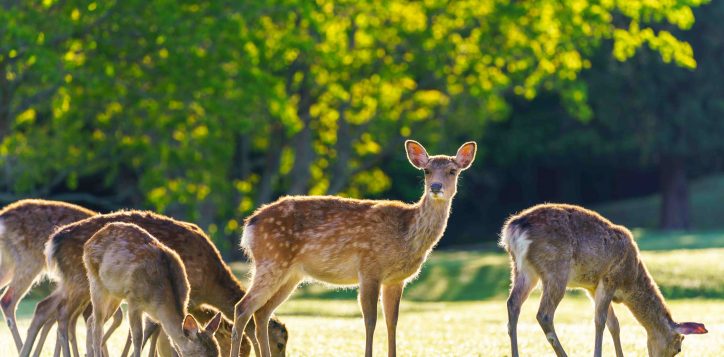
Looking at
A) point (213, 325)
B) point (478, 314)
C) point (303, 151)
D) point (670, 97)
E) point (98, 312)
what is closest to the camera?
point (213, 325)

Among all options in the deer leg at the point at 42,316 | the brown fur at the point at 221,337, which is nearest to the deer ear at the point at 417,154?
the brown fur at the point at 221,337

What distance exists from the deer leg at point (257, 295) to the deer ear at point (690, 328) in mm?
3747

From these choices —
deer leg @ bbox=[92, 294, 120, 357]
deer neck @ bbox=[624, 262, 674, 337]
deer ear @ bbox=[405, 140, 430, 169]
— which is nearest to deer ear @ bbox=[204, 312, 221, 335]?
deer leg @ bbox=[92, 294, 120, 357]

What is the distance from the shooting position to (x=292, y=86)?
3559cm

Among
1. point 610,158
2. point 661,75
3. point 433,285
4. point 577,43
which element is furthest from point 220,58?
point 610,158

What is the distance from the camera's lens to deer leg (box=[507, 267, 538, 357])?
39.6ft

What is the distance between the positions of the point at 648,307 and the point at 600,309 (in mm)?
578

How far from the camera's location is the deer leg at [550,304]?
11922 mm

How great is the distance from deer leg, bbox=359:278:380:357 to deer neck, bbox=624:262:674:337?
2509mm

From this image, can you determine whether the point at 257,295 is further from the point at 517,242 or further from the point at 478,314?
the point at 478,314

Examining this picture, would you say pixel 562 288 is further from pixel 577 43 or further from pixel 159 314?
pixel 577 43

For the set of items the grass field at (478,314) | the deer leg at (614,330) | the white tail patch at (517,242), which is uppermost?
the white tail patch at (517,242)

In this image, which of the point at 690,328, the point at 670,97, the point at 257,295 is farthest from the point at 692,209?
the point at 257,295

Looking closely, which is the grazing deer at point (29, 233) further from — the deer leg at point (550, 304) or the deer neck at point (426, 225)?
the deer leg at point (550, 304)
